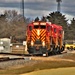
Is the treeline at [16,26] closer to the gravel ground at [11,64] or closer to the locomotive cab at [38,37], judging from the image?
the locomotive cab at [38,37]

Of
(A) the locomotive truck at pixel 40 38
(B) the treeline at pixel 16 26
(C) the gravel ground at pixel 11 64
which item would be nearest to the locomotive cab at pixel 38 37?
(A) the locomotive truck at pixel 40 38

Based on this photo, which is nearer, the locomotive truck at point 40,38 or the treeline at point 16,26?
the locomotive truck at point 40,38

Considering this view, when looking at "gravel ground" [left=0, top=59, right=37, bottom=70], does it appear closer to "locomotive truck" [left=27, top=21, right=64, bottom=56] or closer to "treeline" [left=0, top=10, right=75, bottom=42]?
"locomotive truck" [left=27, top=21, right=64, bottom=56]

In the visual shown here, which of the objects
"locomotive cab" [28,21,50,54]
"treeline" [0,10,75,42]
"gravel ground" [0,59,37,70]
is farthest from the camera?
"treeline" [0,10,75,42]

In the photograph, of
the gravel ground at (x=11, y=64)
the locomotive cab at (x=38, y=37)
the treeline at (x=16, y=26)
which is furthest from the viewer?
the treeline at (x=16, y=26)

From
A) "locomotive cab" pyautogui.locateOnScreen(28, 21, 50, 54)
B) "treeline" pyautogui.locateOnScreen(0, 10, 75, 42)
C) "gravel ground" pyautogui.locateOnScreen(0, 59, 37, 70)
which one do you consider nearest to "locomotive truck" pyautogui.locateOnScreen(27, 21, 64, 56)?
"locomotive cab" pyautogui.locateOnScreen(28, 21, 50, 54)

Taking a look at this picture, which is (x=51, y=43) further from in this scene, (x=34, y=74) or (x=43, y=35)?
(x=34, y=74)

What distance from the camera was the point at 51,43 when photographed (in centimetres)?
5250

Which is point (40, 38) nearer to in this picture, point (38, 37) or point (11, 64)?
point (38, 37)

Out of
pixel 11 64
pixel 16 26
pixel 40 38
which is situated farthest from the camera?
pixel 16 26

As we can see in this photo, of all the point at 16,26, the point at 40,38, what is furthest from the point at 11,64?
the point at 16,26

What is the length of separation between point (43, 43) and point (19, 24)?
290 feet

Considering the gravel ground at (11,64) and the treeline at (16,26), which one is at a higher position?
the treeline at (16,26)

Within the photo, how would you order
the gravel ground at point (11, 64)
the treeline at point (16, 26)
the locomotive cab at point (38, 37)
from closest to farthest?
1. the gravel ground at point (11, 64)
2. the locomotive cab at point (38, 37)
3. the treeline at point (16, 26)
